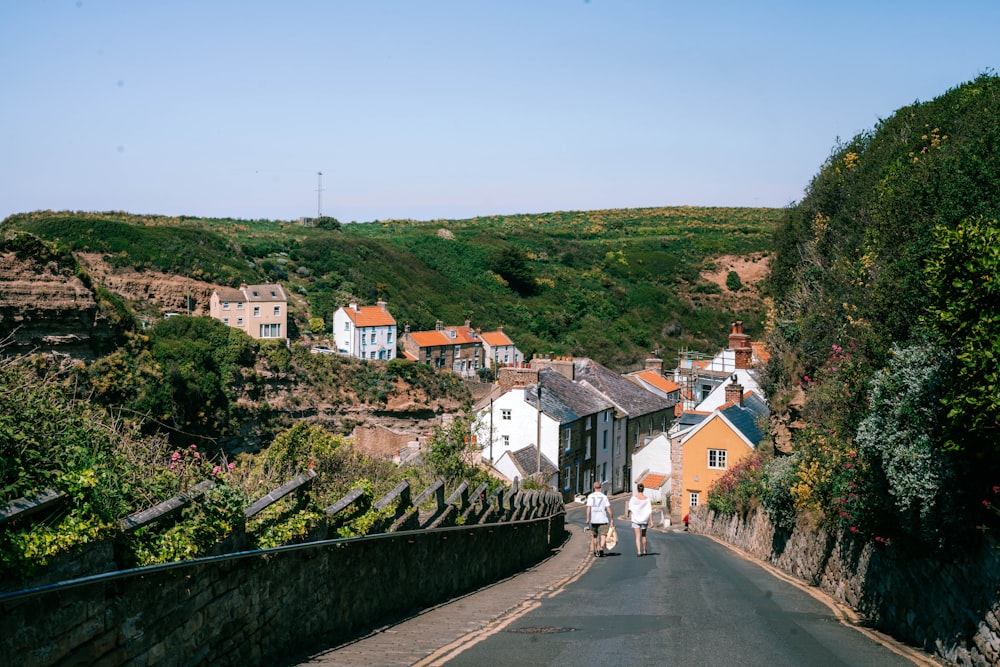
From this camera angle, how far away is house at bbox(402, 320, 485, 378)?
78.9 meters

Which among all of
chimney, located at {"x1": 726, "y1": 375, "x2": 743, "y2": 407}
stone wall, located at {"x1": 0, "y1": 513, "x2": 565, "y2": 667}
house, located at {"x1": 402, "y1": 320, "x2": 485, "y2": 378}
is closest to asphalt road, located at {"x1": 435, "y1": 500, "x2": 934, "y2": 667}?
stone wall, located at {"x1": 0, "y1": 513, "x2": 565, "y2": 667}

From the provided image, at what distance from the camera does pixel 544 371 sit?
54.4 m

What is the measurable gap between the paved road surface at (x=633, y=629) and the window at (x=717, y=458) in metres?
24.8

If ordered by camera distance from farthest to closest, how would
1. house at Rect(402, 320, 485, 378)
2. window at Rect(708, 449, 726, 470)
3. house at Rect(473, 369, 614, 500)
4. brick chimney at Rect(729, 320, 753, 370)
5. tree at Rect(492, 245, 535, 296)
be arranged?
tree at Rect(492, 245, 535, 296) < house at Rect(402, 320, 485, 378) < brick chimney at Rect(729, 320, 753, 370) < house at Rect(473, 369, 614, 500) < window at Rect(708, 449, 726, 470)

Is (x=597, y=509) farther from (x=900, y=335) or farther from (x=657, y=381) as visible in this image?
(x=657, y=381)

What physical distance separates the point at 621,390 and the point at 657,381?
855 centimetres

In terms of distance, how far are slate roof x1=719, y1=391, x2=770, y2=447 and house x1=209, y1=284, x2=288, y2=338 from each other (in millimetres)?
41819

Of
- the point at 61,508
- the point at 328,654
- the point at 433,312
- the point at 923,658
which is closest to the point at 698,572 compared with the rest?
the point at 923,658

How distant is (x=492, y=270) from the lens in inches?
4683

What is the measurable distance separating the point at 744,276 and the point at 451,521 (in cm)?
11155

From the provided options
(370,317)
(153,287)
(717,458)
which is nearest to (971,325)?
(717,458)

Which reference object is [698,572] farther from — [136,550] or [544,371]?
[544,371]

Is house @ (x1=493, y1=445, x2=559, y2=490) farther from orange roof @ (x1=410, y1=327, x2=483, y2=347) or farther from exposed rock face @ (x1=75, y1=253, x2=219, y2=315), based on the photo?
exposed rock face @ (x1=75, y1=253, x2=219, y2=315)

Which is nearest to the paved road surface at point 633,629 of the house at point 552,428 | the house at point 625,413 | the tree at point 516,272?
the house at point 552,428
